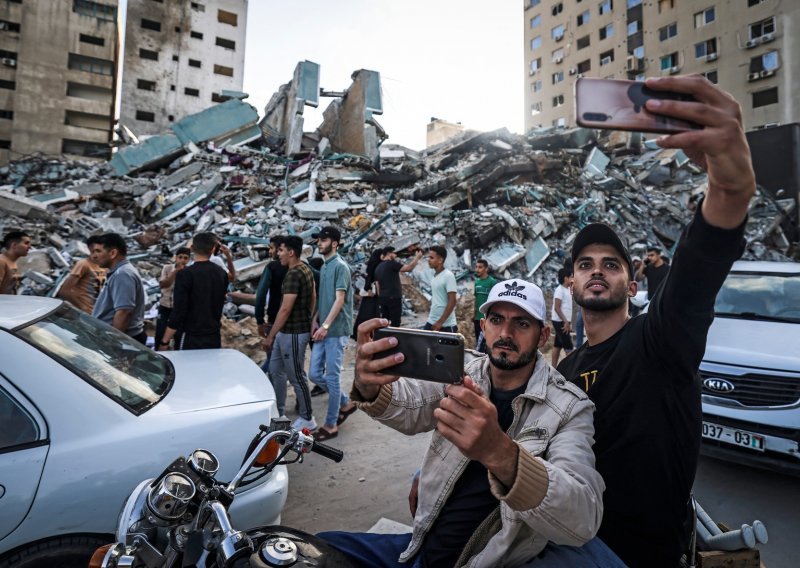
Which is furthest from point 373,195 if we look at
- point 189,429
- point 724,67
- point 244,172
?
point 724,67

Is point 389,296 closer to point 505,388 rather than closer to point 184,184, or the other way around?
point 505,388

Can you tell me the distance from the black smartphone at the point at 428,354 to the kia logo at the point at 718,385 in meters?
3.48

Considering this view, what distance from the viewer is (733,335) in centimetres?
390

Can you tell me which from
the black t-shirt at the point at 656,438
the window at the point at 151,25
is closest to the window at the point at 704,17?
the black t-shirt at the point at 656,438

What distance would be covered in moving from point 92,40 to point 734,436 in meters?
46.5

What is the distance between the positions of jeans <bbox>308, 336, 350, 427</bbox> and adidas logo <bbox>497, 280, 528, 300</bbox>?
2.94 m

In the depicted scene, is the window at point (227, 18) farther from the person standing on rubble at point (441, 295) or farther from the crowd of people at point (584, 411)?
the crowd of people at point (584, 411)

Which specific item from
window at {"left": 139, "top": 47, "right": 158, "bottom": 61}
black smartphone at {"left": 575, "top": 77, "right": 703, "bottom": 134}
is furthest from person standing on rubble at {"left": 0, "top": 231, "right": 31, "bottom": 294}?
window at {"left": 139, "top": 47, "right": 158, "bottom": 61}

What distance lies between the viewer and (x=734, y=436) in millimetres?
3438

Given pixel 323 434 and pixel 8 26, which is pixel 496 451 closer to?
pixel 323 434

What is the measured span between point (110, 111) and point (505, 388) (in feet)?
144

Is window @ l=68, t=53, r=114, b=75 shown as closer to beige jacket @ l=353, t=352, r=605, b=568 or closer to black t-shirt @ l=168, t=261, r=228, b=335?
black t-shirt @ l=168, t=261, r=228, b=335

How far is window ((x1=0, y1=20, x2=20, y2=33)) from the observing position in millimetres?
31672

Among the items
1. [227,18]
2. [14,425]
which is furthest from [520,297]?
[227,18]
